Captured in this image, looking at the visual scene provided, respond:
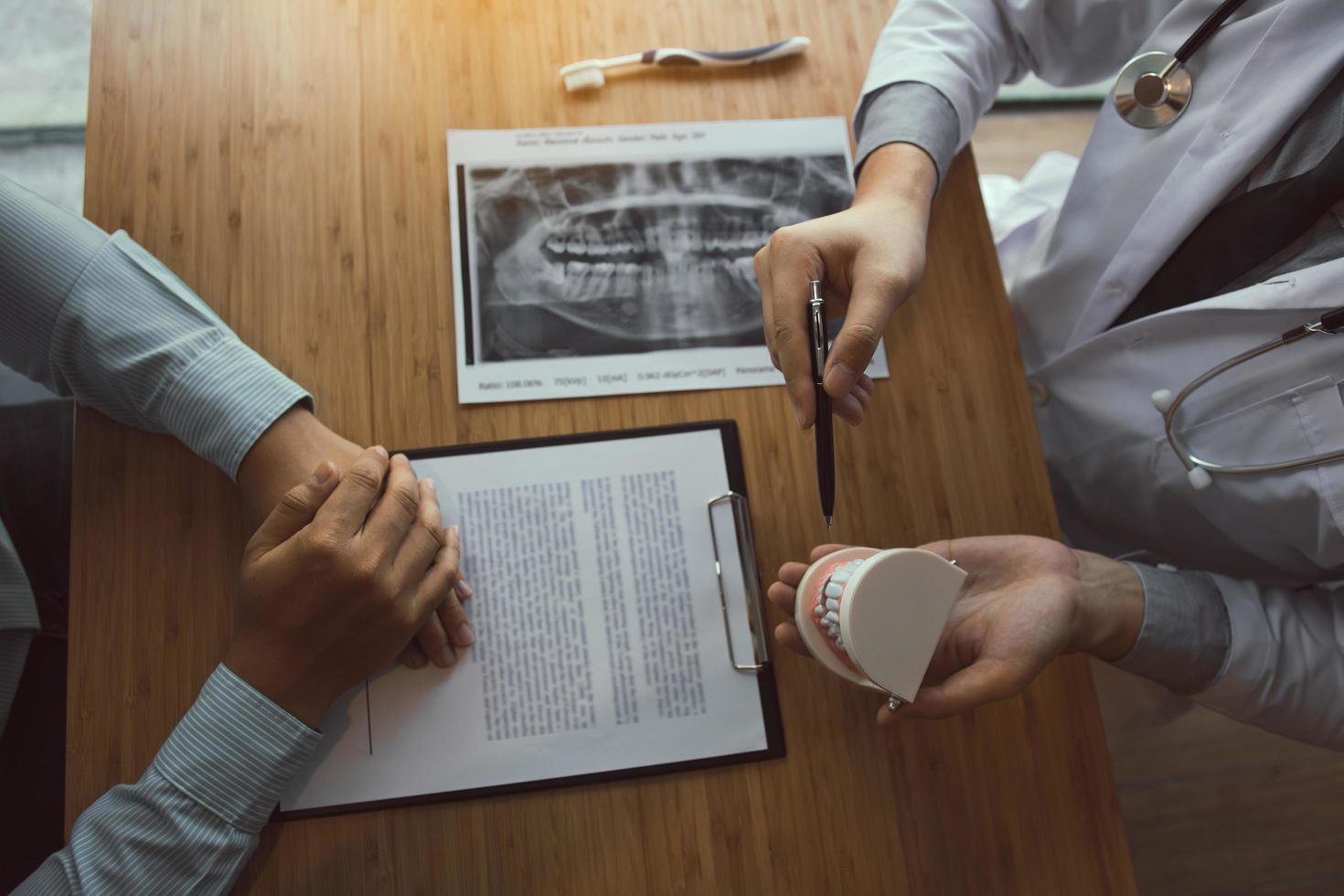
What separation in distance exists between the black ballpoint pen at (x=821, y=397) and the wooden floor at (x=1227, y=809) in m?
1.05

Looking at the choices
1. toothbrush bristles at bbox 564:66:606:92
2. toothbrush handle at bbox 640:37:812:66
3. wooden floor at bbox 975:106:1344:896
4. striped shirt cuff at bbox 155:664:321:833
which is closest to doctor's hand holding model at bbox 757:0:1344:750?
toothbrush handle at bbox 640:37:812:66

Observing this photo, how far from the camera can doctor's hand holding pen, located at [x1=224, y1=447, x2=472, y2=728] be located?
682 millimetres

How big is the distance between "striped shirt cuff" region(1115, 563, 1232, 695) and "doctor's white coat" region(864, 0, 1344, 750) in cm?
1

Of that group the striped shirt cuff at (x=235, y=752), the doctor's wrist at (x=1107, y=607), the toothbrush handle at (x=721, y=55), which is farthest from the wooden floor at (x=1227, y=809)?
the striped shirt cuff at (x=235, y=752)

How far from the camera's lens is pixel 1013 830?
74 centimetres

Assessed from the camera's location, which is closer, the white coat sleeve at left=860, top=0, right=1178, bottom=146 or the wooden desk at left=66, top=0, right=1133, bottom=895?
the wooden desk at left=66, top=0, right=1133, bottom=895

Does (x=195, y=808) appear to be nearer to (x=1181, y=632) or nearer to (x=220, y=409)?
(x=220, y=409)

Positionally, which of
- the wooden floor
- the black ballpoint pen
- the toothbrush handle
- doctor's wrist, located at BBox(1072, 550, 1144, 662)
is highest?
the toothbrush handle

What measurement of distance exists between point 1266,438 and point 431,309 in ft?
2.65

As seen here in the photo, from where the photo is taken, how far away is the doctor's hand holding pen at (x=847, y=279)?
709 mm

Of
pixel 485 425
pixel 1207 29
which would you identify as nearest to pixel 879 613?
pixel 485 425

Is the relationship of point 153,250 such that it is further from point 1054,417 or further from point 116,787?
point 1054,417

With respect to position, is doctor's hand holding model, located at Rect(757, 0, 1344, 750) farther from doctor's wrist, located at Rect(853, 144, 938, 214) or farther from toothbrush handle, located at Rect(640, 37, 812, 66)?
toothbrush handle, located at Rect(640, 37, 812, 66)

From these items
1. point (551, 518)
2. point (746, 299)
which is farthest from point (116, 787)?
point (746, 299)
